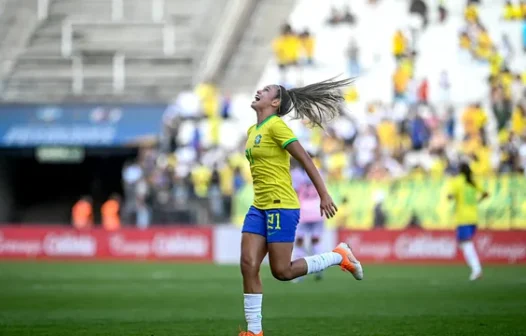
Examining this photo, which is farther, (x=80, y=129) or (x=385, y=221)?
(x=80, y=129)

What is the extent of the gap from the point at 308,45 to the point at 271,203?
2511 cm

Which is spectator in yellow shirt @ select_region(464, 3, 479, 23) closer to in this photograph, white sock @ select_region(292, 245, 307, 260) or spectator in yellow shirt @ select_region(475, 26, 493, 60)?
spectator in yellow shirt @ select_region(475, 26, 493, 60)

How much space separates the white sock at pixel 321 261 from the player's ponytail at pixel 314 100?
1.29 m

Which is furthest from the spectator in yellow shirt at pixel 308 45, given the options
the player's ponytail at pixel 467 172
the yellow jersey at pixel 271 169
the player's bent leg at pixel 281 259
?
the player's bent leg at pixel 281 259

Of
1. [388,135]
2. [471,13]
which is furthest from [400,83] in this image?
[471,13]

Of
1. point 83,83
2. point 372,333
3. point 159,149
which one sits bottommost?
point 372,333

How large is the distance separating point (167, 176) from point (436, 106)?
27.0 feet

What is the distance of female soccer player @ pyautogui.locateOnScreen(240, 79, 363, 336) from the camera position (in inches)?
411

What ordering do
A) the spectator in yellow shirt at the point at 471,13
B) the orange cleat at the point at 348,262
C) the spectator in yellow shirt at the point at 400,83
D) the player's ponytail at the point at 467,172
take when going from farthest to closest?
the spectator in yellow shirt at the point at 471,13, the spectator in yellow shirt at the point at 400,83, the player's ponytail at the point at 467,172, the orange cleat at the point at 348,262

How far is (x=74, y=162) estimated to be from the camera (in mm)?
38812

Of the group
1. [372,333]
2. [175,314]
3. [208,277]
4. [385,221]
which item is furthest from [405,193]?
[372,333]

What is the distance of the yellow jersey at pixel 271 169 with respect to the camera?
10555mm

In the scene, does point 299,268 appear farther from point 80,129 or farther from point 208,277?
point 80,129

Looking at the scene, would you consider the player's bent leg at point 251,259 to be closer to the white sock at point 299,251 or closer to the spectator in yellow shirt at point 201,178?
the white sock at point 299,251
